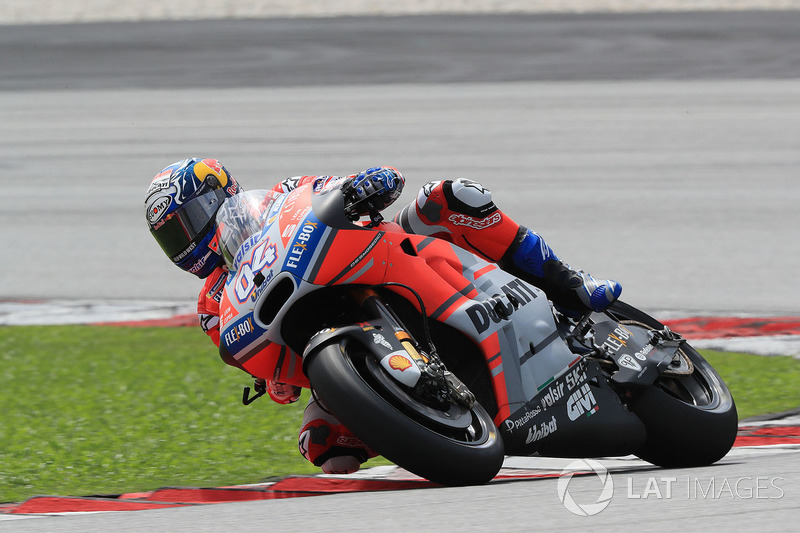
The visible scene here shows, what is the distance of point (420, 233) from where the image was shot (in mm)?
4371

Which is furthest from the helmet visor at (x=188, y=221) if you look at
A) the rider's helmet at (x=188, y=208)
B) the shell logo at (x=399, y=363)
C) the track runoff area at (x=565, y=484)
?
the shell logo at (x=399, y=363)

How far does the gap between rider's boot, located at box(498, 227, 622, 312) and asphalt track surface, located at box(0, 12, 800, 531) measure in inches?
35.4

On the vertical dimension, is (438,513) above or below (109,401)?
→ above

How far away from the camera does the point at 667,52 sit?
51.9 ft

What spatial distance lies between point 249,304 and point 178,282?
5.44 meters

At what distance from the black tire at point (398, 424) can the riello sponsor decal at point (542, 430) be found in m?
0.32

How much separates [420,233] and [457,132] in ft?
28.9

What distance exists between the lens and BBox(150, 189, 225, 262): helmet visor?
426 centimetres

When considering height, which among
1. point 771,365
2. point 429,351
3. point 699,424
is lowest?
point 771,365

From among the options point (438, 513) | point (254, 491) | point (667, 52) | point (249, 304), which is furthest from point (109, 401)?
point (667, 52)

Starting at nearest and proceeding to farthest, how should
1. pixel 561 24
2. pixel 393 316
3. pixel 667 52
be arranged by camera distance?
pixel 393 316
pixel 667 52
pixel 561 24

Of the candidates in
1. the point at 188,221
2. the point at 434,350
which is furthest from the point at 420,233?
the point at 188,221

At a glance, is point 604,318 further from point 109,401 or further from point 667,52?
point 667,52

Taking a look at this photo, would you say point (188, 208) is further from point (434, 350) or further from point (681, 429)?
point (681, 429)
